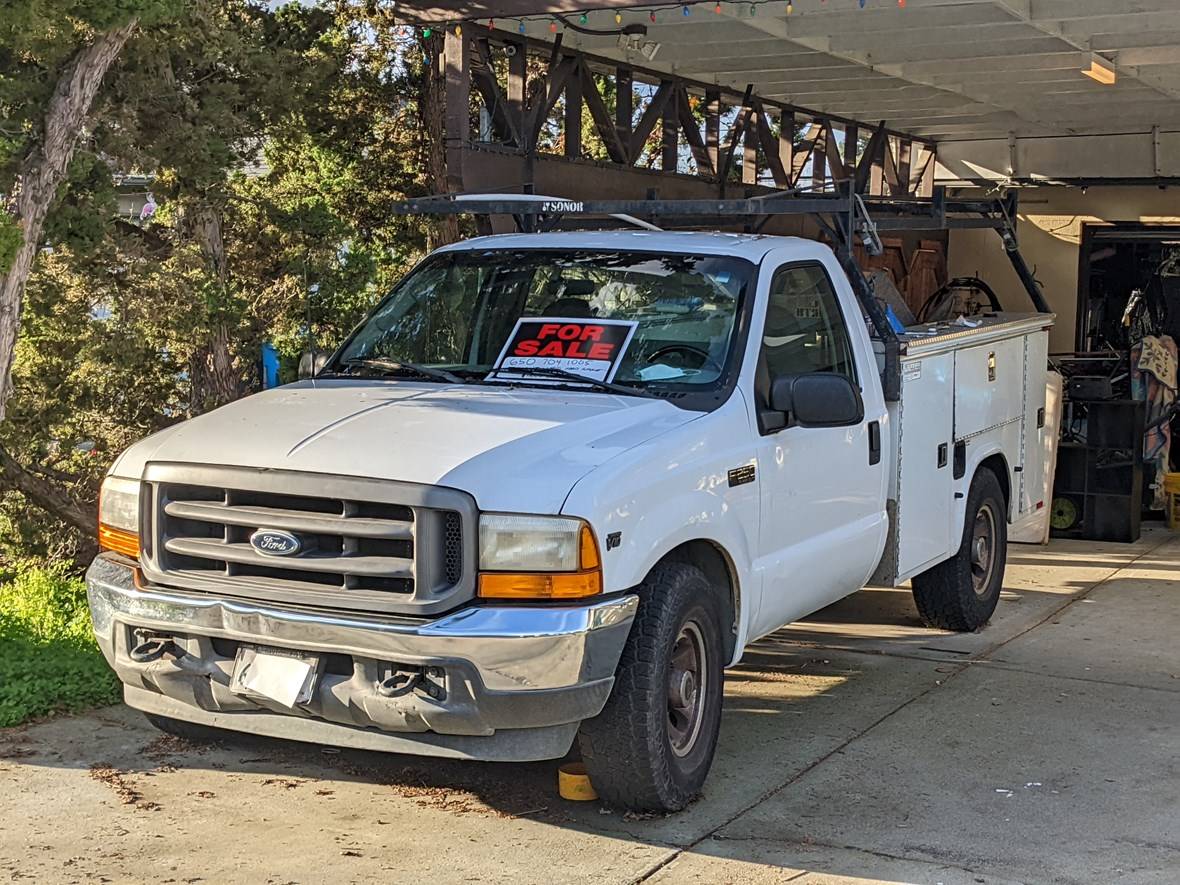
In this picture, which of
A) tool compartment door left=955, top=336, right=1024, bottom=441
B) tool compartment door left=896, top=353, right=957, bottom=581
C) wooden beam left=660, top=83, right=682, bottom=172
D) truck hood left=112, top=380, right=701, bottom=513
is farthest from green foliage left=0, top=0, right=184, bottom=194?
wooden beam left=660, top=83, right=682, bottom=172

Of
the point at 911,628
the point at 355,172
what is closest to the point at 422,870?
the point at 911,628

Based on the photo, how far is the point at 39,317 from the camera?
36.2 feet

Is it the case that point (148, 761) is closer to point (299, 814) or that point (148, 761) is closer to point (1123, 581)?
point (299, 814)

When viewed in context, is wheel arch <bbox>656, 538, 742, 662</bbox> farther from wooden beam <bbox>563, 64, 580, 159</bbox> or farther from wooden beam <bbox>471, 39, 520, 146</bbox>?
wooden beam <bbox>563, 64, 580, 159</bbox>

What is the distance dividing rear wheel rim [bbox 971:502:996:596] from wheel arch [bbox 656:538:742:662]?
10.3 ft

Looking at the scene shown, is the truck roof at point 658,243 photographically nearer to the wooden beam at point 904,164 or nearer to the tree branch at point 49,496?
the tree branch at point 49,496

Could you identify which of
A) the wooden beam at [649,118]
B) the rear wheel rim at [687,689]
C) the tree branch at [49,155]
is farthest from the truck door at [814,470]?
the wooden beam at [649,118]

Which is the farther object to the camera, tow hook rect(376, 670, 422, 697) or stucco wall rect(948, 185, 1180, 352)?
stucco wall rect(948, 185, 1180, 352)

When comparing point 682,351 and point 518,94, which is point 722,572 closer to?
point 682,351

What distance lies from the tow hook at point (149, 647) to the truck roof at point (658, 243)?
2.41m

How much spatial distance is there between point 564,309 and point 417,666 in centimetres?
197

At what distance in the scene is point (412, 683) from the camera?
4551 millimetres

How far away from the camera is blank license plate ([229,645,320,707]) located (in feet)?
15.3

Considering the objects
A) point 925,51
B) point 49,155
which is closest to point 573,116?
point 925,51
